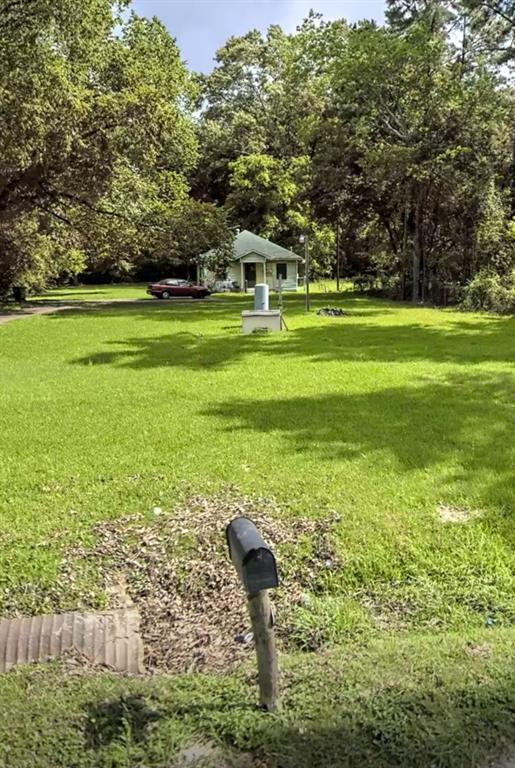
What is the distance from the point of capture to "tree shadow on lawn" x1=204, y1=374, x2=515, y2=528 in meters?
5.01

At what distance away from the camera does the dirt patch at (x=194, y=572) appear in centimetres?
294

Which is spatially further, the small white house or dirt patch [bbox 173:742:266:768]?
the small white house

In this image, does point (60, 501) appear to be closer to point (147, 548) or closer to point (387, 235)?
point (147, 548)

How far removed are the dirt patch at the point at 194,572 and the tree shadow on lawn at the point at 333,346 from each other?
6.19 meters

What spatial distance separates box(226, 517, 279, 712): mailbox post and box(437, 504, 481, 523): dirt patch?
222cm

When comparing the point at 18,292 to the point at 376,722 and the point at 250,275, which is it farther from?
the point at 376,722

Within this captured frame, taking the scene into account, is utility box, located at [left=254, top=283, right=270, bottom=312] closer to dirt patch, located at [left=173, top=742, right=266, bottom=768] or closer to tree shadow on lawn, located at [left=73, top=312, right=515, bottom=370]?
tree shadow on lawn, located at [left=73, top=312, right=515, bottom=370]

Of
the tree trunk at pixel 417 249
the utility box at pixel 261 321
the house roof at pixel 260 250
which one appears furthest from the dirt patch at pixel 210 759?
the house roof at pixel 260 250

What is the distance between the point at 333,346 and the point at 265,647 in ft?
34.8

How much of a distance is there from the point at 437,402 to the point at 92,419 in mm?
3754

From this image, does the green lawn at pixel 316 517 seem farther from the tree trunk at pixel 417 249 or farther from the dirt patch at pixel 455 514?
the tree trunk at pixel 417 249

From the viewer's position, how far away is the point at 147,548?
12.4 ft

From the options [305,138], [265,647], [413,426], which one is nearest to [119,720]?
[265,647]

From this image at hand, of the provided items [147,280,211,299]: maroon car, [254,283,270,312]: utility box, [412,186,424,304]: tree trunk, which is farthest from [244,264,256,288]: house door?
[254,283,270,312]: utility box
